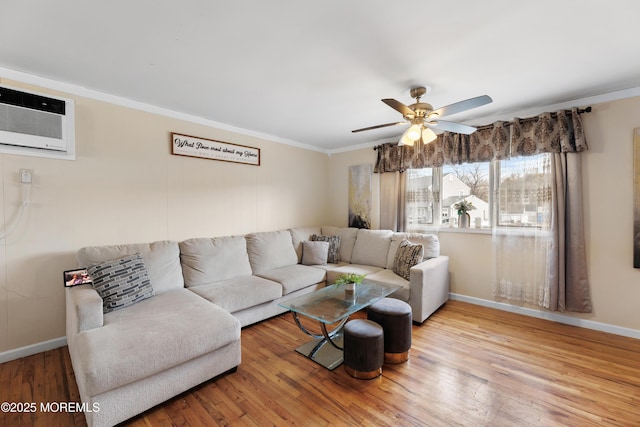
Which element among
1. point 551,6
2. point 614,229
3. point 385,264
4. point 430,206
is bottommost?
point 385,264

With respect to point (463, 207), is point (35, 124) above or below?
above

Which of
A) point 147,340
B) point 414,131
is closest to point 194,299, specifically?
point 147,340

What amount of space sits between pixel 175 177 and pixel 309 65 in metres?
2.08

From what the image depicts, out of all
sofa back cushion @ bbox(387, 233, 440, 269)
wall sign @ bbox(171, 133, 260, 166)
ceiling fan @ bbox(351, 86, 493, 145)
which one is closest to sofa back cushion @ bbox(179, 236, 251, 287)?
wall sign @ bbox(171, 133, 260, 166)

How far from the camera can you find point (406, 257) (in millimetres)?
3230

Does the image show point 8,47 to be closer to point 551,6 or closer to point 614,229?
point 551,6

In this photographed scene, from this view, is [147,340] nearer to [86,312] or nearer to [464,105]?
[86,312]

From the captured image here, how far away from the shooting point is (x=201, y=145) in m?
3.34

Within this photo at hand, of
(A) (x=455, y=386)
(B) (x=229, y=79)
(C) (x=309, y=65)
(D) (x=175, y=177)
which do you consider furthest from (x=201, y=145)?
(A) (x=455, y=386)

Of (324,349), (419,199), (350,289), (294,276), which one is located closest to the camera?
(324,349)

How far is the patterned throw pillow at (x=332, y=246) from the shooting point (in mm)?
4070

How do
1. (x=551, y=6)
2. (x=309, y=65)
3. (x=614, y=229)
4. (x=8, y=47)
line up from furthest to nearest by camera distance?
(x=614, y=229) < (x=309, y=65) < (x=8, y=47) < (x=551, y=6)

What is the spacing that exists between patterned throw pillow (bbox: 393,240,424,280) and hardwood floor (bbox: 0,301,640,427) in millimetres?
810

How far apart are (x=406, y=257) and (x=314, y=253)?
4.33 ft
